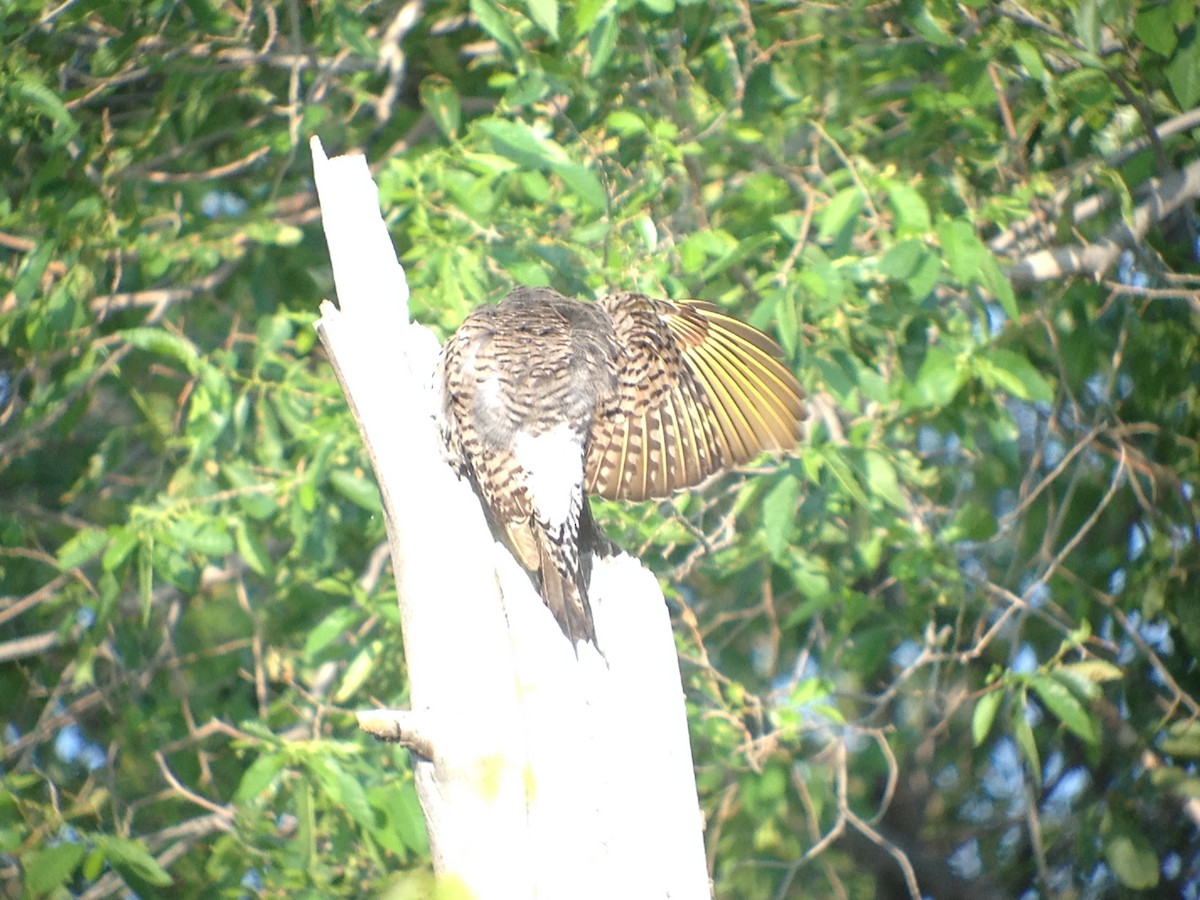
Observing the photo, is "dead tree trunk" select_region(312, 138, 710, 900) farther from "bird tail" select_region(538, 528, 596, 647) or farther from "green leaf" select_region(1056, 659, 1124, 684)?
"green leaf" select_region(1056, 659, 1124, 684)

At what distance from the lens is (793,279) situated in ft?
11.4

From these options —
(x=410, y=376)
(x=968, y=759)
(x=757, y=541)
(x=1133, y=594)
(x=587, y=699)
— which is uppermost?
(x=410, y=376)

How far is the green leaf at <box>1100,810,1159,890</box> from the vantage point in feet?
13.6

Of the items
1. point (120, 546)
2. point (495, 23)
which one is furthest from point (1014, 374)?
point (120, 546)

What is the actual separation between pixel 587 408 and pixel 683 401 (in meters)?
0.33

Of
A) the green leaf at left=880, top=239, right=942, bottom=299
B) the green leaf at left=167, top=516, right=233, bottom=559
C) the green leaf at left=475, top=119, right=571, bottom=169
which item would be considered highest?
the green leaf at left=475, top=119, right=571, bottom=169

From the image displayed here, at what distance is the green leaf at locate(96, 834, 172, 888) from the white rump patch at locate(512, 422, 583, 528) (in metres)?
1.46

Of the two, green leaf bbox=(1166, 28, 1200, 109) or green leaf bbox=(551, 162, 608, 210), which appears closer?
green leaf bbox=(551, 162, 608, 210)

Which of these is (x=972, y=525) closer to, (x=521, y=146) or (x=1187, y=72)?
(x=1187, y=72)

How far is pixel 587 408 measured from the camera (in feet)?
10.6

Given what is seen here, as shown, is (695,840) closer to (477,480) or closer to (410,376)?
(477,480)

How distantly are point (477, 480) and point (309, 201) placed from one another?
7.22ft

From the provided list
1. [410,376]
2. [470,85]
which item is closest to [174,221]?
[470,85]

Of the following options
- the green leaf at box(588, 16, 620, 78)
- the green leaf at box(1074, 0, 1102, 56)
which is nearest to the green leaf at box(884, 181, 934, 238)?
the green leaf at box(1074, 0, 1102, 56)
